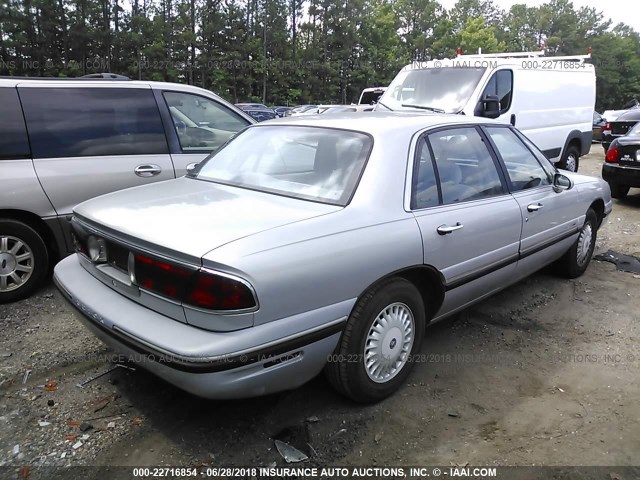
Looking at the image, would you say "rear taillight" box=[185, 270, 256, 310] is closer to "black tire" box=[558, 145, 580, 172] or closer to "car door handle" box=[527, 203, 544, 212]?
"car door handle" box=[527, 203, 544, 212]

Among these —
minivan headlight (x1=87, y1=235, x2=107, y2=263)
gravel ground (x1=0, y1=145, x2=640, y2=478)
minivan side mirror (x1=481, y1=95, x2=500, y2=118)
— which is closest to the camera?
gravel ground (x1=0, y1=145, x2=640, y2=478)

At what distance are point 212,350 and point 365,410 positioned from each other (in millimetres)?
1111

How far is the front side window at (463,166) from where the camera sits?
3.22 meters

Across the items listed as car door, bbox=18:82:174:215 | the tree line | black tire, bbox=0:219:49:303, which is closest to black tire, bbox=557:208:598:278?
car door, bbox=18:82:174:215

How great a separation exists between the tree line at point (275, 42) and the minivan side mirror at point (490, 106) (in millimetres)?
37862

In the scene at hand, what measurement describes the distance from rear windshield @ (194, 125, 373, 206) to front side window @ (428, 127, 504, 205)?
572 millimetres

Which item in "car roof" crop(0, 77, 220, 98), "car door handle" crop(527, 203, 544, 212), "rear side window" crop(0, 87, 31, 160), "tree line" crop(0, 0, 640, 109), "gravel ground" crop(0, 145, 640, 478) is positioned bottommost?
"gravel ground" crop(0, 145, 640, 478)

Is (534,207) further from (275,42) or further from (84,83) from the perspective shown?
(275,42)

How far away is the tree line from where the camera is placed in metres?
39.5

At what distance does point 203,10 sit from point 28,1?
1449 centimetres

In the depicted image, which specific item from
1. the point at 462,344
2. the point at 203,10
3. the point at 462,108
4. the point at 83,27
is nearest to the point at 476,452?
the point at 462,344

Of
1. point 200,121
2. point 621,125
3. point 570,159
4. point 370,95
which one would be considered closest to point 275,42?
point 370,95

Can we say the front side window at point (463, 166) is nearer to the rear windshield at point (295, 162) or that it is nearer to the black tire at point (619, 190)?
the rear windshield at point (295, 162)

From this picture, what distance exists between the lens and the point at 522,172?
3.96 m
